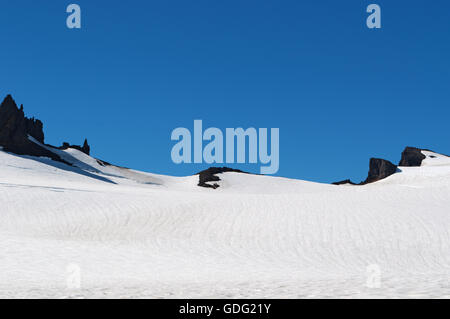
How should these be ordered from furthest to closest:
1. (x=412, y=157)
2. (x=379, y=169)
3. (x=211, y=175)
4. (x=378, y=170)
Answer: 1. (x=412, y=157)
2. (x=378, y=170)
3. (x=379, y=169)
4. (x=211, y=175)

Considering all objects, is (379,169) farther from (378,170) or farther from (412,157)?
(412,157)

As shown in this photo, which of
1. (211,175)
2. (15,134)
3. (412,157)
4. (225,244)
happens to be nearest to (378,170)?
(412,157)

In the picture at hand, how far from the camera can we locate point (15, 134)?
2638 inches

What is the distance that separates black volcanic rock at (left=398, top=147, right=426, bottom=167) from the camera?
92.1 m

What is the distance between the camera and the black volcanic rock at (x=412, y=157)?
9212cm

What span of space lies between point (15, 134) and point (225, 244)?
5804 cm

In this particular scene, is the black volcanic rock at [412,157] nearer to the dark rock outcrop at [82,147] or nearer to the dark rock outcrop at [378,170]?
the dark rock outcrop at [378,170]

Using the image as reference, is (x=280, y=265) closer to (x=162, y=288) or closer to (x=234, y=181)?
(x=162, y=288)

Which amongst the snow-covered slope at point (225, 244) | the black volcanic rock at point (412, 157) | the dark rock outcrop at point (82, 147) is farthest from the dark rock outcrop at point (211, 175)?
the snow-covered slope at point (225, 244)

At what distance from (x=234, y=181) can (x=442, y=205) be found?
49531 mm

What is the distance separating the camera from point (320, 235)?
20.1 metres

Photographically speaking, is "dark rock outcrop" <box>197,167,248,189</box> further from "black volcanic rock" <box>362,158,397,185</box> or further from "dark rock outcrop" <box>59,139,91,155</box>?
"dark rock outcrop" <box>59,139,91,155</box>

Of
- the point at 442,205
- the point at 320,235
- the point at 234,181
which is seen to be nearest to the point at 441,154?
the point at 234,181
